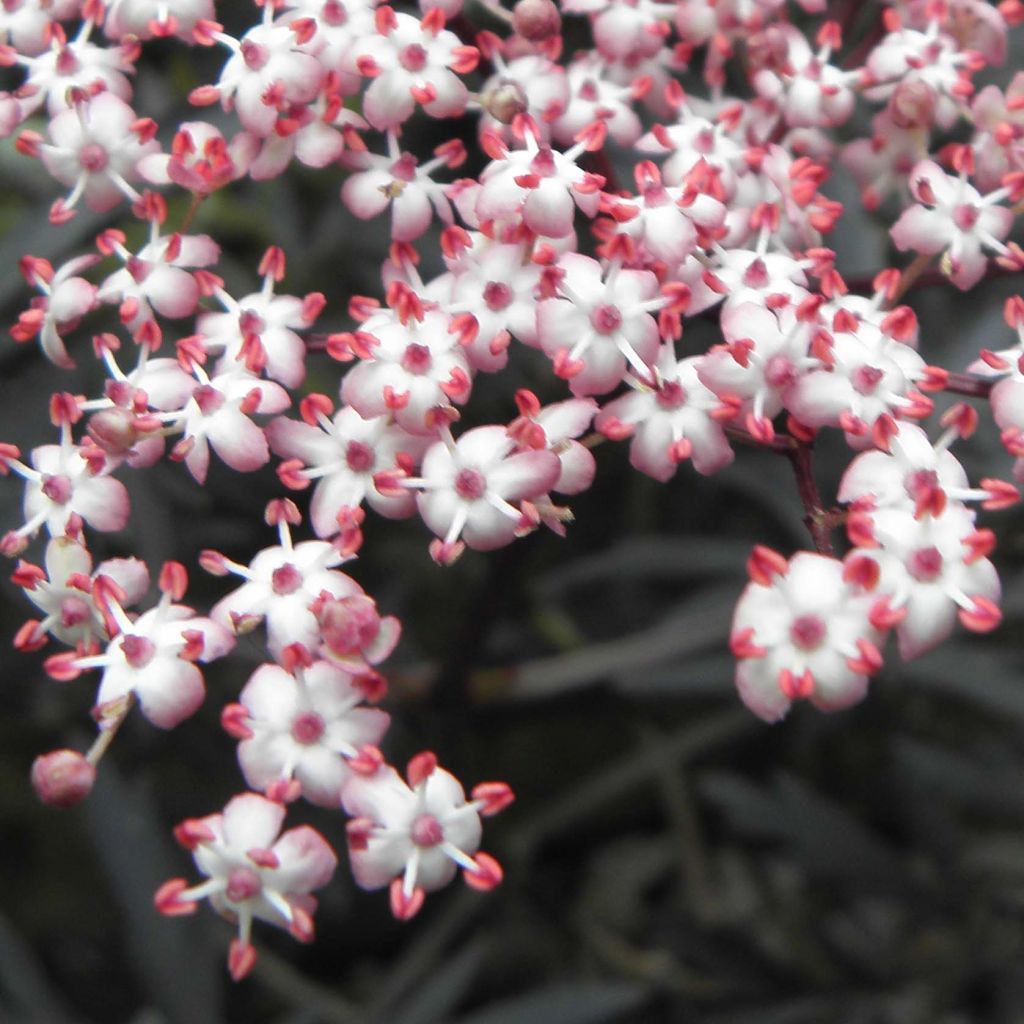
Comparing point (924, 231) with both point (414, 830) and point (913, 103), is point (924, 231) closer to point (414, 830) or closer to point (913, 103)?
point (913, 103)

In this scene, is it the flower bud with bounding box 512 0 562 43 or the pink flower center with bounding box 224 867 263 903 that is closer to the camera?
the pink flower center with bounding box 224 867 263 903

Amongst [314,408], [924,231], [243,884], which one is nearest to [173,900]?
[243,884]

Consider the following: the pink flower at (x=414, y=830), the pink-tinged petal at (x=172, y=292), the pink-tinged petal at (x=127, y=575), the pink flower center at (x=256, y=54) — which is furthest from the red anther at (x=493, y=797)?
the pink flower center at (x=256, y=54)

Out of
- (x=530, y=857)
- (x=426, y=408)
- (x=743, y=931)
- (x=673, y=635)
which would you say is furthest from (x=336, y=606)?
(x=530, y=857)

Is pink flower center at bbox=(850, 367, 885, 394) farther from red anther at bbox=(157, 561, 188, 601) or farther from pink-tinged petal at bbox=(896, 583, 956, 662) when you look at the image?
red anther at bbox=(157, 561, 188, 601)

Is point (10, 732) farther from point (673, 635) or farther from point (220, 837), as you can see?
point (220, 837)

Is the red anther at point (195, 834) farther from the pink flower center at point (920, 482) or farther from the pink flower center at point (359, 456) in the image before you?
the pink flower center at point (920, 482)

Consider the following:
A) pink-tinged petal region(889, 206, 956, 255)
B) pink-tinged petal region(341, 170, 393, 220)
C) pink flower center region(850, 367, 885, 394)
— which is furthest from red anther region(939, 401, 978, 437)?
pink-tinged petal region(341, 170, 393, 220)
